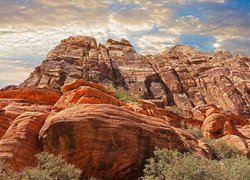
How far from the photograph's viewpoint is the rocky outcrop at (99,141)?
1909 cm

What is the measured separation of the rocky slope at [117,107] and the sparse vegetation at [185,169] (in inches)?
42.1

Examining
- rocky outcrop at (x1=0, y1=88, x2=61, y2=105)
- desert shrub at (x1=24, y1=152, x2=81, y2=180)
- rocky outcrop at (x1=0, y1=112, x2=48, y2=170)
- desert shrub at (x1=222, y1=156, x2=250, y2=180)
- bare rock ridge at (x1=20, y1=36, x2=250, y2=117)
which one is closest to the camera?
desert shrub at (x1=24, y1=152, x2=81, y2=180)

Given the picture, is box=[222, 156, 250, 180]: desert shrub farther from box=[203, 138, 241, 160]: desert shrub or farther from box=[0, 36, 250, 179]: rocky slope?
box=[203, 138, 241, 160]: desert shrub

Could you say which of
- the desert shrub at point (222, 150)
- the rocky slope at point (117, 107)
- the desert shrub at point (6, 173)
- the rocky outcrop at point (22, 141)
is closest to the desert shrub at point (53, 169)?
the desert shrub at point (6, 173)

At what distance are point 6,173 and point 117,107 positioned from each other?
302 inches

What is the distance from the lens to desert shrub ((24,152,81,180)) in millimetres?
16495

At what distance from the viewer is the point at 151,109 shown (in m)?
37.0

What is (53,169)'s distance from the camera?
1694cm

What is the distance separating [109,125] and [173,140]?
4.19 m

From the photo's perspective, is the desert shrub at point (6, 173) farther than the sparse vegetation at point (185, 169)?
No

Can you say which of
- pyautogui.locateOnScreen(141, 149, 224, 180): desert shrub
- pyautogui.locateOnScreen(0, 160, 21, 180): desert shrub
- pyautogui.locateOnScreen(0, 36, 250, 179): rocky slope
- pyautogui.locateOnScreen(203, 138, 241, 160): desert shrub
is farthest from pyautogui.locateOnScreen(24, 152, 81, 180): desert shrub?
pyautogui.locateOnScreen(203, 138, 241, 160): desert shrub

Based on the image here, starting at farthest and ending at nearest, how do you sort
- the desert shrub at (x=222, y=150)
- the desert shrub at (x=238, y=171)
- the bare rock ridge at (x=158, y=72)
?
the bare rock ridge at (x=158, y=72), the desert shrub at (x=222, y=150), the desert shrub at (x=238, y=171)

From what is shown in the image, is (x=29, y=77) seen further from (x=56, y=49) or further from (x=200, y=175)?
(x=200, y=175)

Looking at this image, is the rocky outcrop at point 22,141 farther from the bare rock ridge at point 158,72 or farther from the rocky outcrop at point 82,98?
the bare rock ridge at point 158,72
